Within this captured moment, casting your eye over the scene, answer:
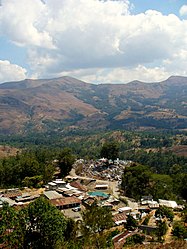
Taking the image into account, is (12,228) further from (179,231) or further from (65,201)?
→ (65,201)

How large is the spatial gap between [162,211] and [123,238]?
27.9 feet

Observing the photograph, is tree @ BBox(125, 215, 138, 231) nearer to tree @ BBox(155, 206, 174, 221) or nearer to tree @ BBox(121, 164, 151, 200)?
tree @ BBox(155, 206, 174, 221)

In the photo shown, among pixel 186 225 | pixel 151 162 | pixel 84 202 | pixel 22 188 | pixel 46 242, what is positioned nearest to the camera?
pixel 46 242

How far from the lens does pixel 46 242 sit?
895 inches

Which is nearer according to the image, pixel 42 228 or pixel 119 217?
pixel 42 228

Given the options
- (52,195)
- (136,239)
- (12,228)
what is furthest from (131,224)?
(12,228)

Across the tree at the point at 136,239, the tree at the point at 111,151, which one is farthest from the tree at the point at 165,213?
the tree at the point at 111,151

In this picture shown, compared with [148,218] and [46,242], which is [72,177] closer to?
[148,218]

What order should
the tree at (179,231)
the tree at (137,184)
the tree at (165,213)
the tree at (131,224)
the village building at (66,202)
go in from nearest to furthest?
the tree at (179,231), the tree at (131,224), the tree at (165,213), the village building at (66,202), the tree at (137,184)

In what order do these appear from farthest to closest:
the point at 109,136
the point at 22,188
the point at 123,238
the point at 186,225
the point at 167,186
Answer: the point at 109,136
the point at 167,186
the point at 22,188
the point at 186,225
the point at 123,238

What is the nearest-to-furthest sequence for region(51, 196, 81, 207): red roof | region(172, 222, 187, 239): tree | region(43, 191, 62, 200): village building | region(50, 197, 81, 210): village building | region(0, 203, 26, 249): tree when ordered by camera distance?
region(0, 203, 26, 249): tree
region(172, 222, 187, 239): tree
region(50, 197, 81, 210): village building
region(51, 196, 81, 207): red roof
region(43, 191, 62, 200): village building

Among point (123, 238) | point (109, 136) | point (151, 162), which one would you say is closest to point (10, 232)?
point (123, 238)

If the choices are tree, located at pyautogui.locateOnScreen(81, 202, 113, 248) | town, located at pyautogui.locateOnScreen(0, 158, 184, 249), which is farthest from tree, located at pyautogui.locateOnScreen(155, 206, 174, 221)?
tree, located at pyautogui.locateOnScreen(81, 202, 113, 248)

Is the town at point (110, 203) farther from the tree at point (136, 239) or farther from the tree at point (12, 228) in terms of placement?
the tree at point (12, 228)
